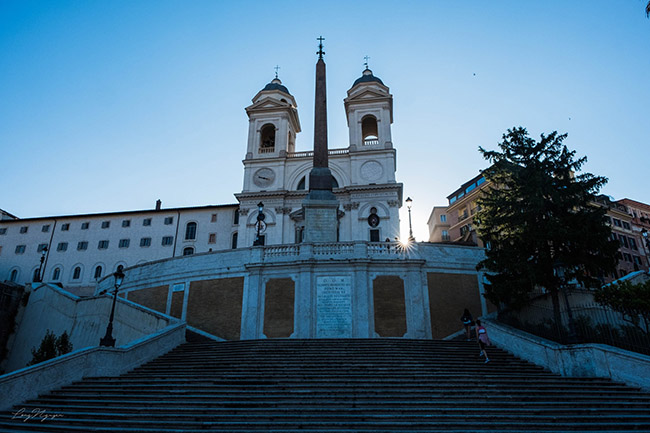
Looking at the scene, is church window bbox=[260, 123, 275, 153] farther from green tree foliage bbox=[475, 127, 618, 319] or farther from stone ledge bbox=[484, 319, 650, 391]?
stone ledge bbox=[484, 319, 650, 391]

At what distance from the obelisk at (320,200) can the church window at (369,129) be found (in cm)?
1564

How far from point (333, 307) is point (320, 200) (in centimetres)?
620

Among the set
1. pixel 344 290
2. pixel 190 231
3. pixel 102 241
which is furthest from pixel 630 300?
pixel 102 241

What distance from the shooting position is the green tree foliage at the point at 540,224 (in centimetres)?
1523

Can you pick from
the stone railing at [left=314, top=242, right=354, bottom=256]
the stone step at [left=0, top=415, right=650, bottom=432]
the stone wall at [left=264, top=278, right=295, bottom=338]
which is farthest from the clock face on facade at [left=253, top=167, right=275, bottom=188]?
the stone step at [left=0, top=415, right=650, bottom=432]

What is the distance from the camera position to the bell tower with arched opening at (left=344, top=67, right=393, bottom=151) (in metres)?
40.8

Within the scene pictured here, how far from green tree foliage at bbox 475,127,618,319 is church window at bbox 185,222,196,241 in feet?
103

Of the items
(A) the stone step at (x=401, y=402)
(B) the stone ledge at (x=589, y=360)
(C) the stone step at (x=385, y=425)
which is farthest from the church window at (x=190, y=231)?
(C) the stone step at (x=385, y=425)

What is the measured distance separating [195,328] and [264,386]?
411 inches

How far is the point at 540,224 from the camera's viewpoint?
51.7 ft

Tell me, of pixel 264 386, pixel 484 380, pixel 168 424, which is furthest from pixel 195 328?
pixel 484 380

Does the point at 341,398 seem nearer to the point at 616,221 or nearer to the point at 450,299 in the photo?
the point at 450,299

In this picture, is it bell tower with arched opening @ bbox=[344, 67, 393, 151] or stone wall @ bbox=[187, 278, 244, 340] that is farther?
bell tower with arched opening @ bbox=[344, 67, 393, 151]

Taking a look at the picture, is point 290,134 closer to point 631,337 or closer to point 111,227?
point 111,227
